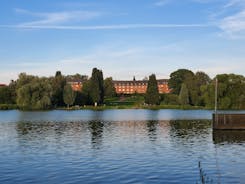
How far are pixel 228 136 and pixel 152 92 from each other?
10305 cm

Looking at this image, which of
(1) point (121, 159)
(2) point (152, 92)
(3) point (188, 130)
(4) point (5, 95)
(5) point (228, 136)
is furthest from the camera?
(2) point (152, 92)

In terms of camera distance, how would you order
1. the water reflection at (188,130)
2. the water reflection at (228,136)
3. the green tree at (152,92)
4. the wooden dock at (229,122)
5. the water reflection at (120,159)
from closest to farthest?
1. the water reflection at (120,159)
2. the water reflection at (228,136)
3. the water reflection at (188,130)
4. the wooden dock at (229,122)
5. the green tree at (152,92)

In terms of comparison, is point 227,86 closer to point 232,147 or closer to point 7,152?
point 232,147

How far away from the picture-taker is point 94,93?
148250 mm

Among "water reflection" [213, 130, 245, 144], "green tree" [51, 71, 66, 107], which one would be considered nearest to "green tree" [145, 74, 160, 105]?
"green tree" [51, 71, 66, 107]

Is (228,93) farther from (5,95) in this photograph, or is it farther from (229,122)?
(5,95)

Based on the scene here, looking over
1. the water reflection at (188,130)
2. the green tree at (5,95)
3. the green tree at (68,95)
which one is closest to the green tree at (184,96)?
the green tree at (68,95)

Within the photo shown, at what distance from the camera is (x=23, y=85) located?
4985 inches

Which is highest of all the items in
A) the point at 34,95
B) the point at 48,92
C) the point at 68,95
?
the point at 48,92

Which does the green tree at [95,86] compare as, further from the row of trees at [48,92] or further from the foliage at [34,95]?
the foliage at [34,95]

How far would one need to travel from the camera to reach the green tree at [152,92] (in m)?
149

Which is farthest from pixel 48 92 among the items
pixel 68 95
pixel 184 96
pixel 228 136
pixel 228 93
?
pixel 228 136

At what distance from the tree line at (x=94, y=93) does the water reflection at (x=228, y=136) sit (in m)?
72.7

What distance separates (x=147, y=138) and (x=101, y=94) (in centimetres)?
10951
